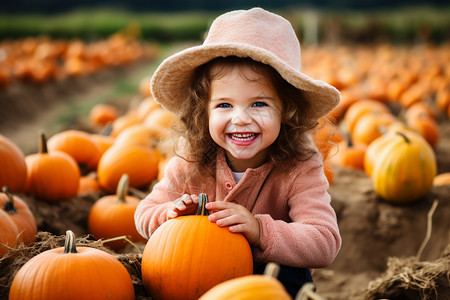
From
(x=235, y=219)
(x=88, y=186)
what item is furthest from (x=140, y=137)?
(x=235, y=219)

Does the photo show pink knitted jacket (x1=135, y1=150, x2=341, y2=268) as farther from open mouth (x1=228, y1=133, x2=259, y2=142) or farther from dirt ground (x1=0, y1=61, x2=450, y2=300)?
dirt ground (x1=0, y1=61, x2=450, y2=300)

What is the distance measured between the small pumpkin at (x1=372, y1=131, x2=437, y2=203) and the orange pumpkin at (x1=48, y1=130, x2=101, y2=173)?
104 inches

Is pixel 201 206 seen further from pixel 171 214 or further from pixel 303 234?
pixel 303 234

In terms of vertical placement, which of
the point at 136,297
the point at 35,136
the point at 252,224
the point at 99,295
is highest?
the point at 252,224

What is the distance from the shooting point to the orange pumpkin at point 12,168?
321 centimetres

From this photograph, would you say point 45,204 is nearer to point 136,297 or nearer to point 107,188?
point 107,188

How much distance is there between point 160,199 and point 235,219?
0.61 m

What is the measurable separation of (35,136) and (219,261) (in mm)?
7151

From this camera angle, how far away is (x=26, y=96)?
405 inches

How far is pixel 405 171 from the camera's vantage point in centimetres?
373

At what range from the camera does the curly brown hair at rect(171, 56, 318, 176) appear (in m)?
2.15

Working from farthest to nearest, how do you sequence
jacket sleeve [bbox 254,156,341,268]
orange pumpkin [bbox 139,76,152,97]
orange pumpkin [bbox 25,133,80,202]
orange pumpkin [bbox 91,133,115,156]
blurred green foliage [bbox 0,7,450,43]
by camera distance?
blurred green foliage [bbox 0,7,450,43] < orange pumpkin [bbox 139,76,152,97] < orange pumpkin [bbox 91,133,115,156] < orange pumpkin [bbox 25,133,80,202] < jacket sleeve [bbox 254,156,341,268]

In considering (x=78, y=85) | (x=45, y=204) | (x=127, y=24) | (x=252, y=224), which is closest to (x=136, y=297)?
(x=252, y=224)

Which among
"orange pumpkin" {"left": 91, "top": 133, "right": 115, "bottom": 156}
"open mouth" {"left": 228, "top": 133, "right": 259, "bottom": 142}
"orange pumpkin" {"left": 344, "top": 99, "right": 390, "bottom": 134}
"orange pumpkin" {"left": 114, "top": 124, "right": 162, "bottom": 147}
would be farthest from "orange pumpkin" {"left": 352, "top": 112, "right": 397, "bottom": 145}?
"open mouth" {"left": 228, "top": 133, "right": 259, "bottom": 142}
